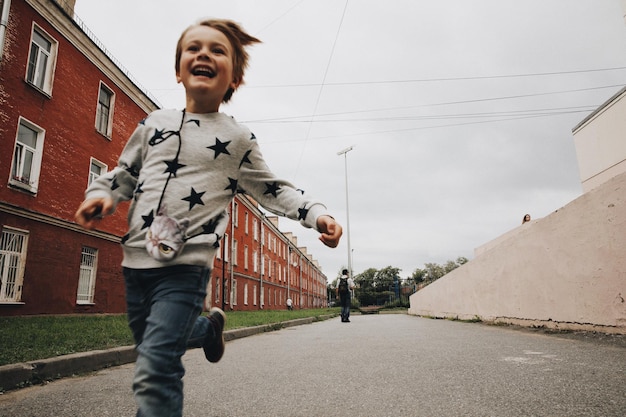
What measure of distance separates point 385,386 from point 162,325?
240 centimetres

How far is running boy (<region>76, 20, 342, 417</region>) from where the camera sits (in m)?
1.56

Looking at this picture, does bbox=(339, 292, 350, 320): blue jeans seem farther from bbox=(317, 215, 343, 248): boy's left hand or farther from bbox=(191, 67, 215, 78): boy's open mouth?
bbox=(191, 67, 215, 78): boy's open mouth

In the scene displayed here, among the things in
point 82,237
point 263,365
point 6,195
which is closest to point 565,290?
point 263,365

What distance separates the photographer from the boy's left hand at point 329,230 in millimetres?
1809

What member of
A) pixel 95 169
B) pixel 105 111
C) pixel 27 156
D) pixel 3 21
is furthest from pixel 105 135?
pixel 3 21

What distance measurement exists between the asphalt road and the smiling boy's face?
1.95 m

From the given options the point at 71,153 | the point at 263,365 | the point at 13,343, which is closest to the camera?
the point at 263,365

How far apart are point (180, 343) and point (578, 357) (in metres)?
4.24

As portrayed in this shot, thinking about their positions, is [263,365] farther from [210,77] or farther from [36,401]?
[210,77]

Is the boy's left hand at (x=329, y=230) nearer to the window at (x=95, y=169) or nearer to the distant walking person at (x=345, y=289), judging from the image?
the distant walking person at (x=345, y=289)

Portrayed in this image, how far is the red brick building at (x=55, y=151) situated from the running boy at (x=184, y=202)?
11280 mm

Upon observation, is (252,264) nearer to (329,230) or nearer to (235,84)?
(235,84)

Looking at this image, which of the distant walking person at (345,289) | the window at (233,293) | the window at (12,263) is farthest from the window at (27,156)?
the window at (233,293)

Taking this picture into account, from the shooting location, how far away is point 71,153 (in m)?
14.3
